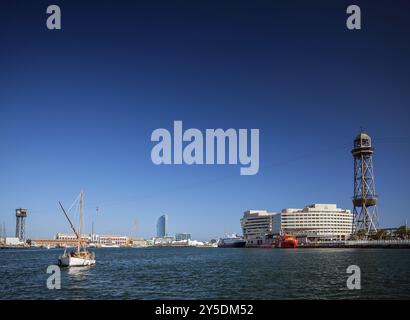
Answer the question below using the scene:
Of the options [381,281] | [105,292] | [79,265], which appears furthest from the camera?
[79,265]

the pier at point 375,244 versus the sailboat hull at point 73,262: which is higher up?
the sailboat hull at point 73,262

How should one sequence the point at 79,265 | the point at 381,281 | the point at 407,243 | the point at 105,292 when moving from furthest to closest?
the point at 407,243 → the point at 79,265 → the point at 381,281 → the point at 105,292

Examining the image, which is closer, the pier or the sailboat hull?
the sailboat hull

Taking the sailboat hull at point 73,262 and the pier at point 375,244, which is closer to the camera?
the sailboat hull at point 73,262

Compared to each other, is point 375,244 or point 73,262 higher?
point 73,262

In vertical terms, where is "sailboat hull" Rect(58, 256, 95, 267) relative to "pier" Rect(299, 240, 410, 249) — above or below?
above

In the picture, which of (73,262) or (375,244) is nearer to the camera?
(73,262)
